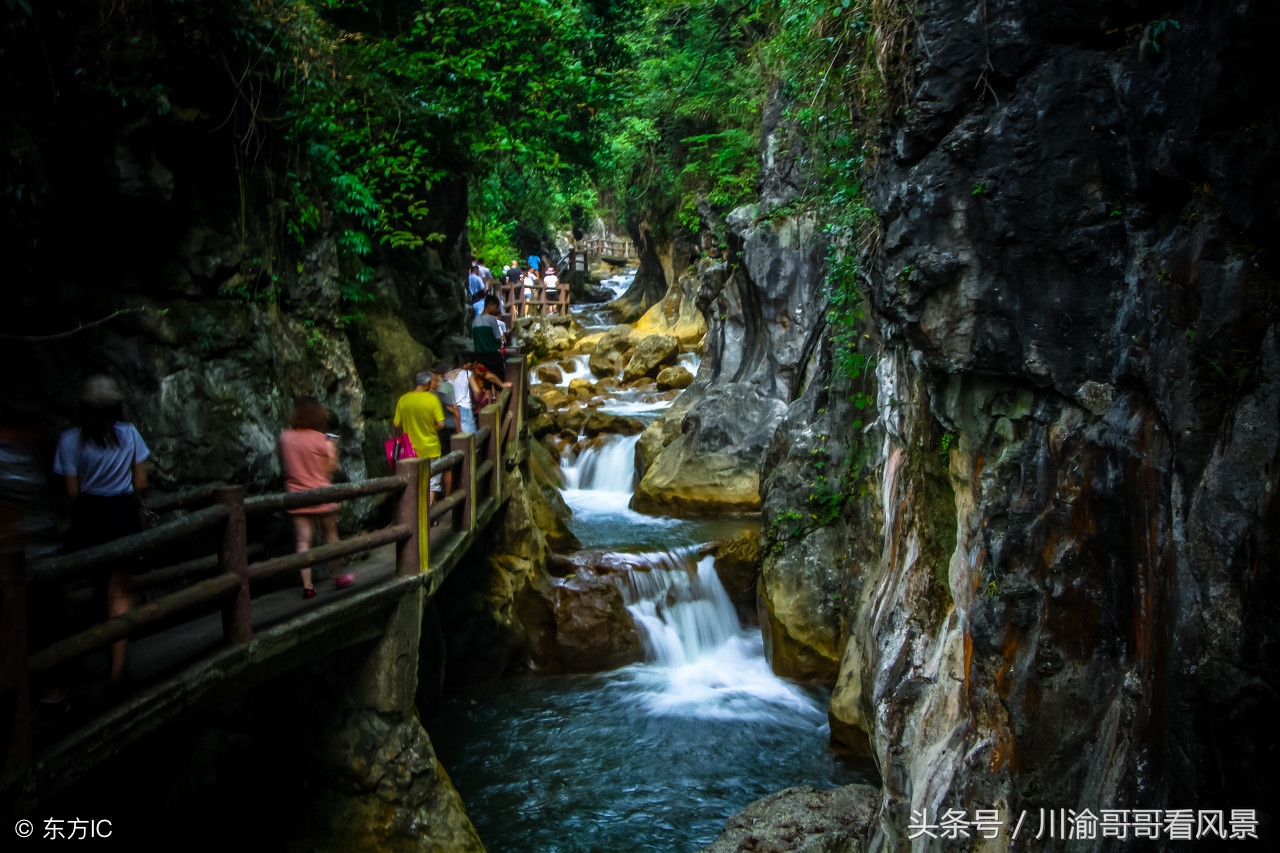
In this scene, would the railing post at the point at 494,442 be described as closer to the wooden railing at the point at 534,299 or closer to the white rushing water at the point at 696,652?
the white rushing water at the point at 696,652

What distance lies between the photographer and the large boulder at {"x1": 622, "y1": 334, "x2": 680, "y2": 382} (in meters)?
22.2

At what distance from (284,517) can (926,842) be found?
530cm

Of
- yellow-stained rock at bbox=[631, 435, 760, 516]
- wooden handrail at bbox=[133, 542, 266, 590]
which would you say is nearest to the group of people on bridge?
yellow-stained rock at bbox=[631, 435, 760, 516]

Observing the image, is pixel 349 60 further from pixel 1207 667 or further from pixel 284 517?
pixel 1207 667

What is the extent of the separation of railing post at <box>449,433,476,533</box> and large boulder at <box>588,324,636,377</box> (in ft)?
50.1

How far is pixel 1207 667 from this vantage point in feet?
9.48

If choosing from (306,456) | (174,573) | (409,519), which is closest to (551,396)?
(409,519)

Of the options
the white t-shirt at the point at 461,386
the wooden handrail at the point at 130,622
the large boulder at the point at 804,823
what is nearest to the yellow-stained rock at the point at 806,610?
the large boulder at the point at 804,823

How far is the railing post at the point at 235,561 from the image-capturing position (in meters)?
4.50

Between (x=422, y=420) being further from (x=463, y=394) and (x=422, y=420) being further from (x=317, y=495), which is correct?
(x=317, y=495)

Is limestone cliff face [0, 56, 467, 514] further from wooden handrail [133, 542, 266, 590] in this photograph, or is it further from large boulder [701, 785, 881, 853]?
large boulder [701, 785, 881, 853]

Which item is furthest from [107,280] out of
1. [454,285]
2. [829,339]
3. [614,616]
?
[829,339]

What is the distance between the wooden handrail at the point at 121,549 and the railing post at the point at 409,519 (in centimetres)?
182

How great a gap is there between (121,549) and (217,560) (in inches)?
38.3
